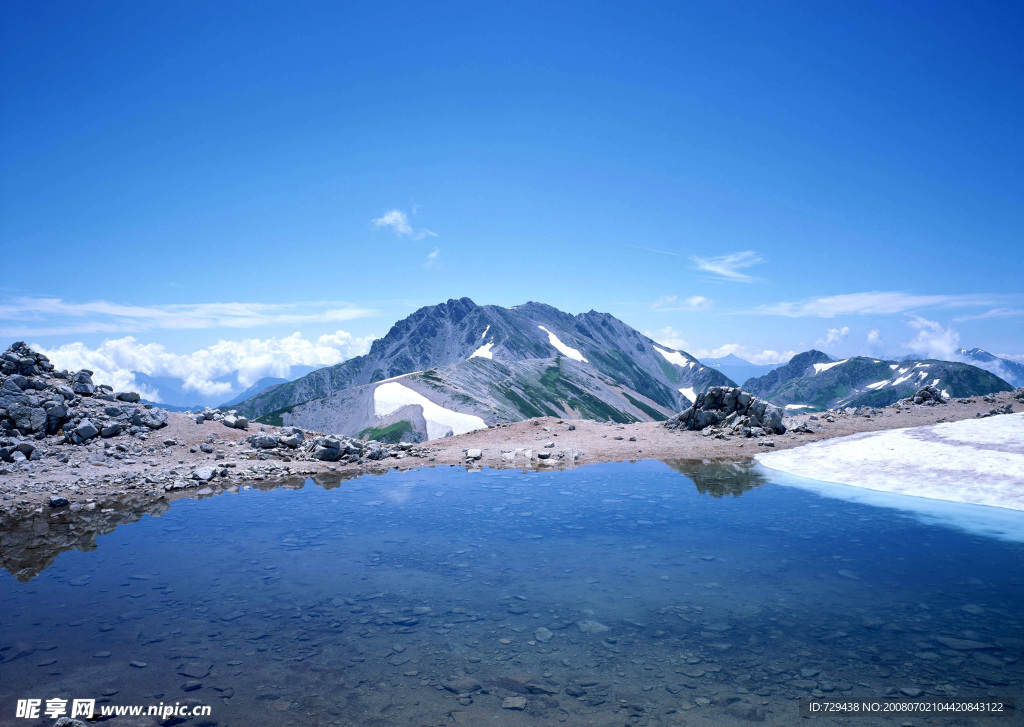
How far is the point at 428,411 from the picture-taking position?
5123 inches

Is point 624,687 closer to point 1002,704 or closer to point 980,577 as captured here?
point 1002,704

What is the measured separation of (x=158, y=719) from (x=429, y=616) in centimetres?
619

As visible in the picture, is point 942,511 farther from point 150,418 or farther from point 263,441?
point 150,418

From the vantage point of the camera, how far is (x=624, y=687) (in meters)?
10.8

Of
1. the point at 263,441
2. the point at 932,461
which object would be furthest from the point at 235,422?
the point at 932,461

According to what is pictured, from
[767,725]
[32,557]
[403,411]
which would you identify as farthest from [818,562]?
[403,411]

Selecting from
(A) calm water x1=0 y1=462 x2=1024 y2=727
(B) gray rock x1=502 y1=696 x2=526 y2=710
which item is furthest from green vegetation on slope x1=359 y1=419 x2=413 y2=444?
(B) gray rock x1=502 y1=696 x2=526 y2=710

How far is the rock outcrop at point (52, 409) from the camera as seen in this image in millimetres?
30250

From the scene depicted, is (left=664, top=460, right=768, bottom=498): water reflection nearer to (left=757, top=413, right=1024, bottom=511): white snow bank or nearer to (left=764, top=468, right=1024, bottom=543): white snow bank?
(left=757, top=413, right=1024, bottom=511): white snow bank

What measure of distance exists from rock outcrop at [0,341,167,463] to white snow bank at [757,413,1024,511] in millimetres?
43198

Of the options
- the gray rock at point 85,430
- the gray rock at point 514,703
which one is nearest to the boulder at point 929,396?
the gray rock at point 514,703

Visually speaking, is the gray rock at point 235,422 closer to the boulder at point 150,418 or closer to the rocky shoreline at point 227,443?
the rocky shoreline at point 227,443

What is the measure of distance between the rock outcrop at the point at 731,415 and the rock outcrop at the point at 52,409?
4259 centimetres

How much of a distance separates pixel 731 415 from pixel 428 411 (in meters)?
94.8
